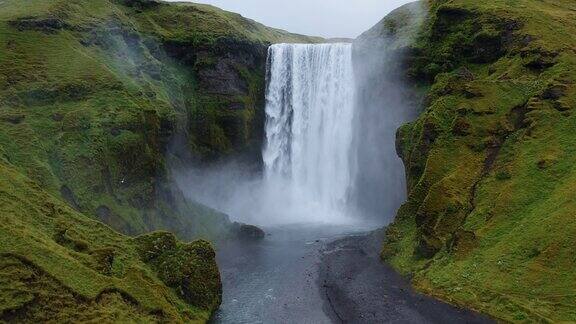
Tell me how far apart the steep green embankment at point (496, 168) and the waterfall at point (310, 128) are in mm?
15878

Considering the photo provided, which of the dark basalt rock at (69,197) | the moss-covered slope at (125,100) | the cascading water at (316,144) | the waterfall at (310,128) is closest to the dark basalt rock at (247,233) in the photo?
the moss-covered slope at (125,100)

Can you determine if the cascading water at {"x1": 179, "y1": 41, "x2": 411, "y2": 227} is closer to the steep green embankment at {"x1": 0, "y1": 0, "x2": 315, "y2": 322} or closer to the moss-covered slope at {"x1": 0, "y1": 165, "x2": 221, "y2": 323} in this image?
the steep green embankment at {"x1": 0, "y1": 0, "x2": 315, "y2": 322}

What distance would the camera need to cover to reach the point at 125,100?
49281 millimetres

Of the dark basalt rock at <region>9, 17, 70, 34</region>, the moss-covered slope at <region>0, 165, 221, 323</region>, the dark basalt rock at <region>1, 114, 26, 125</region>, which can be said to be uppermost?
the dark basalt rock at <region>9, 17, 70, 34</region>

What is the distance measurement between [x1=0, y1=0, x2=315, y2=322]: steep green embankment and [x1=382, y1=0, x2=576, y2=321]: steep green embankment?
57.9 ft

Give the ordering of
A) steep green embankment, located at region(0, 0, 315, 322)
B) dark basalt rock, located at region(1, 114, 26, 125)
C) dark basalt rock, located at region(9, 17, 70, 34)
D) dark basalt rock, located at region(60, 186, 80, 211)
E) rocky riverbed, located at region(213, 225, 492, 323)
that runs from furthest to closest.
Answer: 1. dark basalt rock, located at region(9, 17, 70, 34)
2. dark basalt rock, located at region(1, 114, 26, 125)
3. dark basalt rock, located at region(60, 186, 80, 211)
4. rocky riverbed, located at region(213, 225, 492, 323)
5. steep green embankment, located at region(0, 0, 315, 322)

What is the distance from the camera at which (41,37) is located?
5294 centimetres

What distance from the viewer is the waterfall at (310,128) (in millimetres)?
73875

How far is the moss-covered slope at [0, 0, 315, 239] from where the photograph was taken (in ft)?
135

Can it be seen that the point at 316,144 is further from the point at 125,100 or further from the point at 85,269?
the point at 85,269

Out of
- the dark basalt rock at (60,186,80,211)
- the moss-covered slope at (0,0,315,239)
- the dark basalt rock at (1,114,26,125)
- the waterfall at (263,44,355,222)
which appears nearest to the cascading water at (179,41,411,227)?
the waterfall at (263,44,355,222)

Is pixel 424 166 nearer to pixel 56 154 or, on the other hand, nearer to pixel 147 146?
pixel 147 146

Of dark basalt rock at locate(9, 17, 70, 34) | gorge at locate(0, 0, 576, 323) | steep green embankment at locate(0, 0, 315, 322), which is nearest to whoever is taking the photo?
steep green embankment at locate(0, 0, 315, 322)

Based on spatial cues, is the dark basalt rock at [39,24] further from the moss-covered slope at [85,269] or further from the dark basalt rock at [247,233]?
the dark basalt rock at [247,233]
